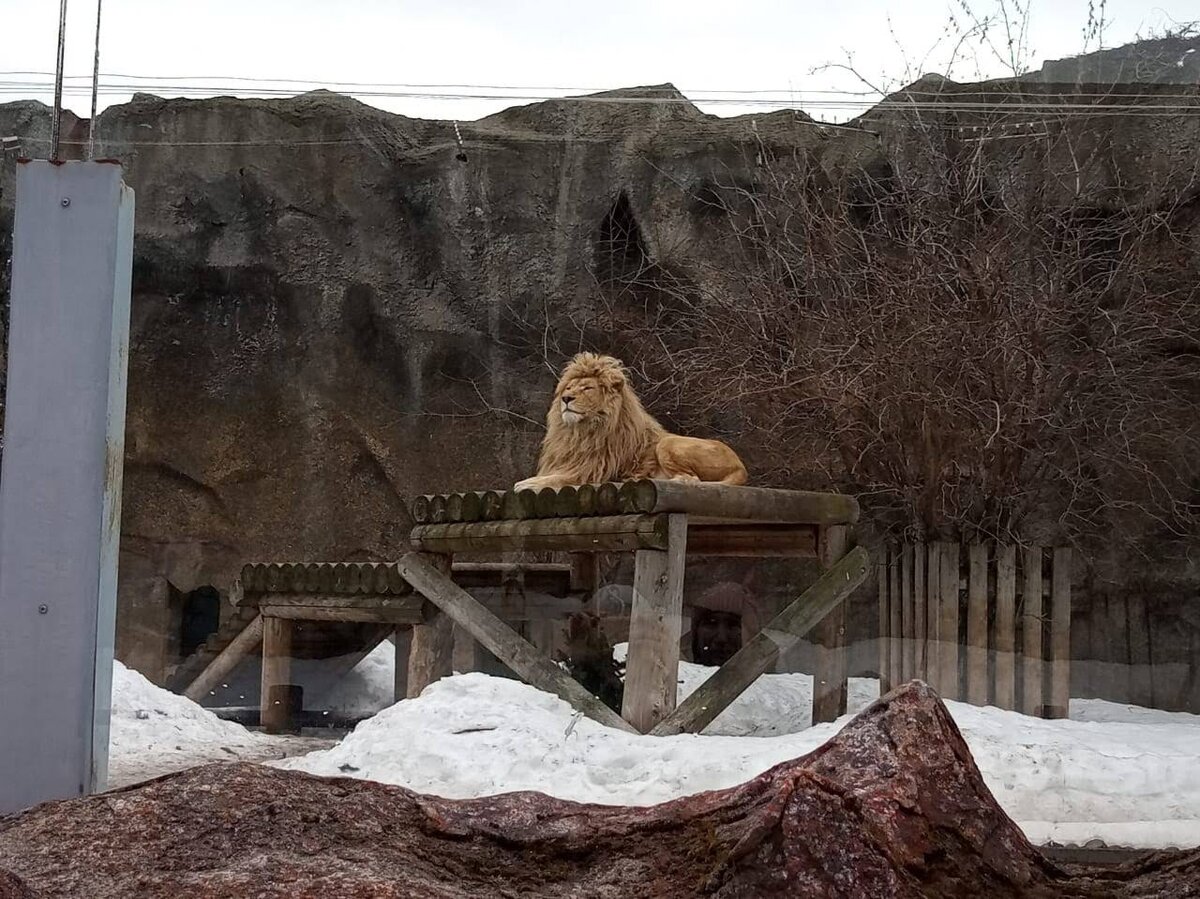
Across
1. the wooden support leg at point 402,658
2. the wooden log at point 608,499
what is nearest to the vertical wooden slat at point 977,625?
the wooden log at point 608,499

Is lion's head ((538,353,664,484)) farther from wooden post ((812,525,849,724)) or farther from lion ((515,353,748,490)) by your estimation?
wooden post ((812,525,849,724))

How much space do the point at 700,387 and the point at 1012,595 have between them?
76cm

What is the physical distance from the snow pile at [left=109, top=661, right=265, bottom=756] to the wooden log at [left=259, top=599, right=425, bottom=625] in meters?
0.19

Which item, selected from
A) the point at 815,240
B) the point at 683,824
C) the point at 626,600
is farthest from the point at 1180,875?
the point at 815,240

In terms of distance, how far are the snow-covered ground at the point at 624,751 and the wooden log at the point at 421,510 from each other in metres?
0.26

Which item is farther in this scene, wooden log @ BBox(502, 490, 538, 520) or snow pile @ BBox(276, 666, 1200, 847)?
wooden log @ BBox(502, 490, 538, 520)

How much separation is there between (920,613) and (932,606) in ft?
0.15

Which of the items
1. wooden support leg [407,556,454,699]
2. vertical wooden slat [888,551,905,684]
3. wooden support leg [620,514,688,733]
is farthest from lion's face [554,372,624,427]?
vertical wooden slat [888,551,905,684]

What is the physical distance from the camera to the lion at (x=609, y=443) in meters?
2.62

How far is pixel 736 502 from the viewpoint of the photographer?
2693mm

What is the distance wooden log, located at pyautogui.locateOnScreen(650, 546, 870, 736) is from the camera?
237cm

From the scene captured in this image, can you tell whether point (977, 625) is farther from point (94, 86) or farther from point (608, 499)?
point (94, 86)

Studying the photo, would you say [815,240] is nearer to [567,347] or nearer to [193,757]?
[567,347]

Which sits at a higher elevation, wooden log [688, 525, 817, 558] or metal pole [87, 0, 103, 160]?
metal pole [87, 0, 103, 160]
